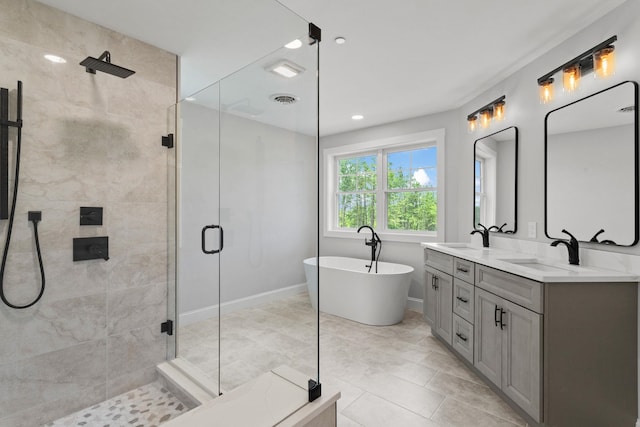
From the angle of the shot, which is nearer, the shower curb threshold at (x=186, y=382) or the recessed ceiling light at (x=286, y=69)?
the recessed ceiling light at (x=286, y=69)

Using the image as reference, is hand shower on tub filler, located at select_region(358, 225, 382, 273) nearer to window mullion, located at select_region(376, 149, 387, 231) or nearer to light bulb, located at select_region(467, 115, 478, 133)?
window mullion, located at select_region(376, 149, 387, 231)

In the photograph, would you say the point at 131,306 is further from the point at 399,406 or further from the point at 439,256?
the point at 439,256

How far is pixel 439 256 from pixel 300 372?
74.1 inches

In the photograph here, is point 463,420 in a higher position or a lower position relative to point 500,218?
lower

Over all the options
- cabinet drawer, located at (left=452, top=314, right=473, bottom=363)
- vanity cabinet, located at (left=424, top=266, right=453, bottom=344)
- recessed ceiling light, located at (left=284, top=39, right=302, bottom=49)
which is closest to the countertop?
vanity cabinet, located at (left=424, top=266, right=453, bottom=344)

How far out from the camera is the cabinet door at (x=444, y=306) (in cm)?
276

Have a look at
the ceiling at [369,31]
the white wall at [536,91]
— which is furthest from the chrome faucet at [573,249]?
the ceiling at [369,31]

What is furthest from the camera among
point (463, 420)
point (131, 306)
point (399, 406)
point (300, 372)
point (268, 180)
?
point (131, 306)

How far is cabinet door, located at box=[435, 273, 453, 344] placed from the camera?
2760mm

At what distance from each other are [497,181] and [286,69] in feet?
7.77

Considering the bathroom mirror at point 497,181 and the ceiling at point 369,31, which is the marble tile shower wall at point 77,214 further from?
the bathroom mirror at point 497,181

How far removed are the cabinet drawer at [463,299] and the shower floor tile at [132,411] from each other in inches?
83.2

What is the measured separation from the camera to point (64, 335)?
1.90 metres

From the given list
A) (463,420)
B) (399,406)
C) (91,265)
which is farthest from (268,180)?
(463,420)
